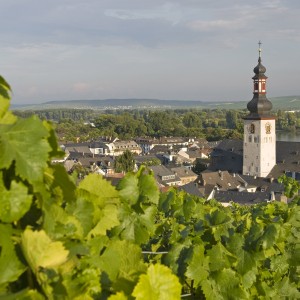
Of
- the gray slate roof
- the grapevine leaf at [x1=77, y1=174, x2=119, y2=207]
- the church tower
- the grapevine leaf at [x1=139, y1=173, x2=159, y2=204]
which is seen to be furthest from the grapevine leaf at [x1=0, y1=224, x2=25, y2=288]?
the church tower

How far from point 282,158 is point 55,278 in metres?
55.2

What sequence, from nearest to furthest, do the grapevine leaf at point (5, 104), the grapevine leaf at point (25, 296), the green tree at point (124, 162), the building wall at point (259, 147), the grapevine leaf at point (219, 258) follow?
the grapevine leaf at point (25, 296), the grapevine leaf at point (5, 104), the grapevine leaf at point (219, 258), the building wall at point (259, 147), the green tree at point (124, 162)

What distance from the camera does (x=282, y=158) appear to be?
2142 inches

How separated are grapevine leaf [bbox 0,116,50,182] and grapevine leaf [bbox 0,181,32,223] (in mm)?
60

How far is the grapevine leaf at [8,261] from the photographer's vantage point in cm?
104

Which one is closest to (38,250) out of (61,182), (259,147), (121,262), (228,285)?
(61,182)

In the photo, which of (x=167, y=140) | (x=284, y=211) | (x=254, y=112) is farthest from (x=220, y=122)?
(x=284, y=211)

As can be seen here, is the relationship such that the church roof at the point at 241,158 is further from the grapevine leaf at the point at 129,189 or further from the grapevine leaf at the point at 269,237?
the grapevine leaf at the point at 129,189

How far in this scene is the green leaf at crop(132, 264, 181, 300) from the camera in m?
1.12

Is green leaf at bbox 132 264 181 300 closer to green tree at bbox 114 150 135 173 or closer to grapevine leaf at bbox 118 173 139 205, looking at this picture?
grapevine leaf at bbox 118 173 139 205

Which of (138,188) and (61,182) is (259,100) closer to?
(138,188)

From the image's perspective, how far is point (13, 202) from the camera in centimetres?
109

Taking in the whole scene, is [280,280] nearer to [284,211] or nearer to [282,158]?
[284,211]

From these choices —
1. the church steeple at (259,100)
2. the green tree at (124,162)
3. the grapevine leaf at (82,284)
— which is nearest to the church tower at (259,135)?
the church steeple at (259,100)
